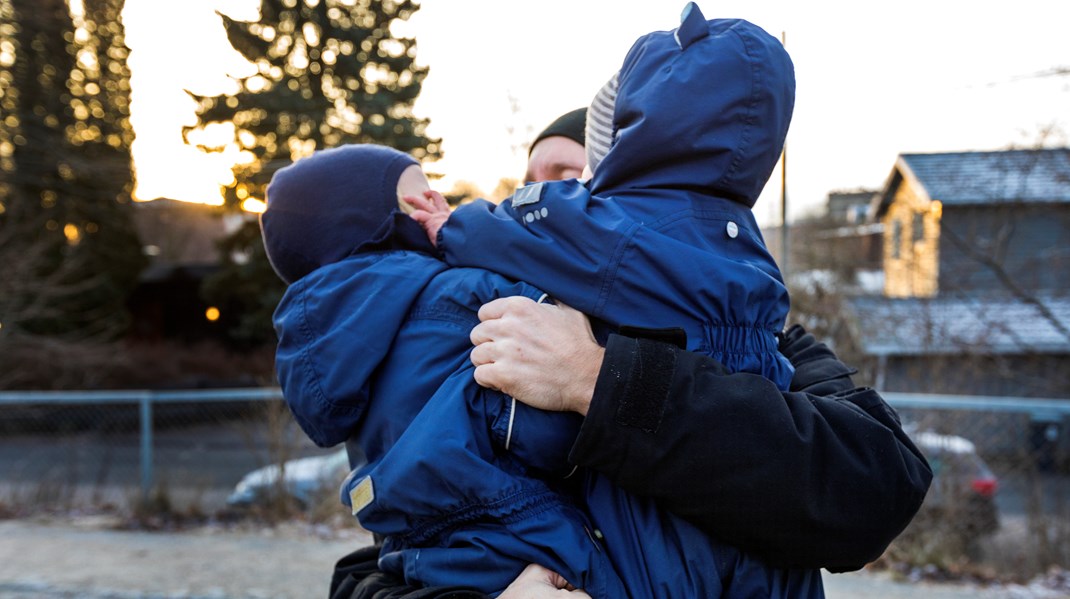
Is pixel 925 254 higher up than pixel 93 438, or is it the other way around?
pixel 925 254

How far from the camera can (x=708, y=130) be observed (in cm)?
124

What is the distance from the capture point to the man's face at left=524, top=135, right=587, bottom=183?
2074 millimetres

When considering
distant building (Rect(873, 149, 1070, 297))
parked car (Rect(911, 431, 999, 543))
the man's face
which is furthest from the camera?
distant building (Rect(873, 149, 1070, 297))

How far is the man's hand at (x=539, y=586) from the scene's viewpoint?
1153mm

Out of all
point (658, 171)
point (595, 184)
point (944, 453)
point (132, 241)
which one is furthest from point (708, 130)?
point (132, 241)

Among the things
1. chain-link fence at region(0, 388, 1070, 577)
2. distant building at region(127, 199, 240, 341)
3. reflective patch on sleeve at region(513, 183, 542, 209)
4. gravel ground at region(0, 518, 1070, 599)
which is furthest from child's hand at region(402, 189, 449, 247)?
distant building at region(127, 199, 240, 341)

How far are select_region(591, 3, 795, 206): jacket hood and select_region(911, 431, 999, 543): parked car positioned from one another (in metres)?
5.68

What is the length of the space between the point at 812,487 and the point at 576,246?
0.47 meters

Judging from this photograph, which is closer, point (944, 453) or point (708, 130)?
point (708, 130)

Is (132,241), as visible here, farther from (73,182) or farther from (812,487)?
(812,487)

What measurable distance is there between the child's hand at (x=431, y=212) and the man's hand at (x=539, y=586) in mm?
566

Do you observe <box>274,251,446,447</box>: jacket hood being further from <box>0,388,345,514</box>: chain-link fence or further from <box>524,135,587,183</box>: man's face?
<box>0,388,345,514</box>: chain-link fence

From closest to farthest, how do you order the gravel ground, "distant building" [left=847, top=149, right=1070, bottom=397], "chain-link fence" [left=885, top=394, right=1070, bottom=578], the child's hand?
1. the child's hand
2. the gravel ground
3. "chain-link fence" [left=885, top=394, right=1070, bottom=578]
4. "distant building" [left=847, top=149, right=1070, bottom=397]

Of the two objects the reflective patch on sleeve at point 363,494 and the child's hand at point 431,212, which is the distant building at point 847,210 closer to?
the child's hand at point 431,212
